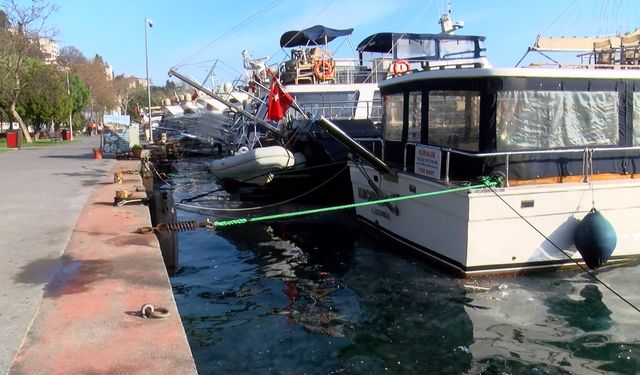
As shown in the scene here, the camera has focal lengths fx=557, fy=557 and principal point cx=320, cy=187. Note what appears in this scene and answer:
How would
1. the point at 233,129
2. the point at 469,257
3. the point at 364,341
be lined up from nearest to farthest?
the point at 364,341 < the point at 469,257 < the point at 233,129

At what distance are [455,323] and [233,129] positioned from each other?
641 inches

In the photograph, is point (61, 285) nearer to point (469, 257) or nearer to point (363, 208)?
point (469, 257)

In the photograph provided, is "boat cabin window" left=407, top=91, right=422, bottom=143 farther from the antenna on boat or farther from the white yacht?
the antenna on boat

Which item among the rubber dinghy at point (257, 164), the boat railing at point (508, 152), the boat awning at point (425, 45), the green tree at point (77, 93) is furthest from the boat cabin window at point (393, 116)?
the green tree at point (77, 93)

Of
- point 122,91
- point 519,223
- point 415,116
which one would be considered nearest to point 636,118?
point 519,223

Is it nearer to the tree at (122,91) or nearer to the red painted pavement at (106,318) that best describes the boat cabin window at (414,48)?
the red painted pavement at (106,318)

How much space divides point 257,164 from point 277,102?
3.29 meters

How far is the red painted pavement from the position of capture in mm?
3686

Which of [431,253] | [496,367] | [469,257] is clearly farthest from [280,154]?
[496,367]

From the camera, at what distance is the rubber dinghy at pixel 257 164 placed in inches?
552

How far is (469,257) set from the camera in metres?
7.61

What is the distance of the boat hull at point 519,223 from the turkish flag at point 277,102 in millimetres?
3815

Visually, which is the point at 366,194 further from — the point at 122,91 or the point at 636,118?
the point at 122,91

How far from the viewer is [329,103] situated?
1642 cm
